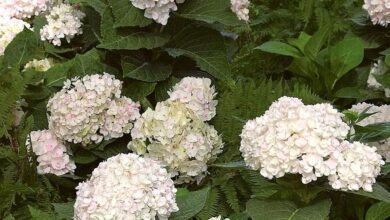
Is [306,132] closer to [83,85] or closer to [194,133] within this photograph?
[194,133]

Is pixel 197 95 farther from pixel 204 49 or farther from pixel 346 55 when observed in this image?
pixel 346 55

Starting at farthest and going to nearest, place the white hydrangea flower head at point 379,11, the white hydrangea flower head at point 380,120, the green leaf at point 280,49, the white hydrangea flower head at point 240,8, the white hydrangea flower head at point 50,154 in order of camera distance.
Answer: the green leaf at point 280,49, the white hydrangea flower head at point 379,11, the white hydrangea flower head at point 240,8, the white hydrangea flower head at point 50,154, the white hydrangea flower head at point 380,120

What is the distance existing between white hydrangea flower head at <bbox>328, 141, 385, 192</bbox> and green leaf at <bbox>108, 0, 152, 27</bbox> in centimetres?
94

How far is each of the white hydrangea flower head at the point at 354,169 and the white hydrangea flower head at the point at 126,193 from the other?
16.8 inches

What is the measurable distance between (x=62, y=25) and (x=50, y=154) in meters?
0.65

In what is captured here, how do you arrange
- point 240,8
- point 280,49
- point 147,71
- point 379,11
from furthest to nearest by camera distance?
1. point 280,49
2. point 379,11
3. point 240,8
4. point 147,71

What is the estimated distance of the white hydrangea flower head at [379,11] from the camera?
8.97 ft

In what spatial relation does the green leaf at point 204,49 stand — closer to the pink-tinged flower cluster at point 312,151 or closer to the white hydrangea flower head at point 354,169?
the pink-tinged flower cluster at point 312,151

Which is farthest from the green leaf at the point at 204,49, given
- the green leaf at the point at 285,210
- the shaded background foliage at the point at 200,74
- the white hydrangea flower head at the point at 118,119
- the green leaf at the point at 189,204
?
the green leaf at the point at 285,210

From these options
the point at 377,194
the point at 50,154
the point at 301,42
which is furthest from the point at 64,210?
the point at 301,42

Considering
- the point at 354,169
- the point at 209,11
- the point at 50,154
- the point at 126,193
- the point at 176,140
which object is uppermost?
the point at 209,11

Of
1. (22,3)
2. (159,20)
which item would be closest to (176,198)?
(159,20)

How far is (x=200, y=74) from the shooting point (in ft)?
8.77

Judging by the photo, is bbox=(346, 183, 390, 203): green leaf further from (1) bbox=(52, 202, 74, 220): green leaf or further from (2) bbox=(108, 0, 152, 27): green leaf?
(2) bbox=(108, 0, 152, 27): green leaf
